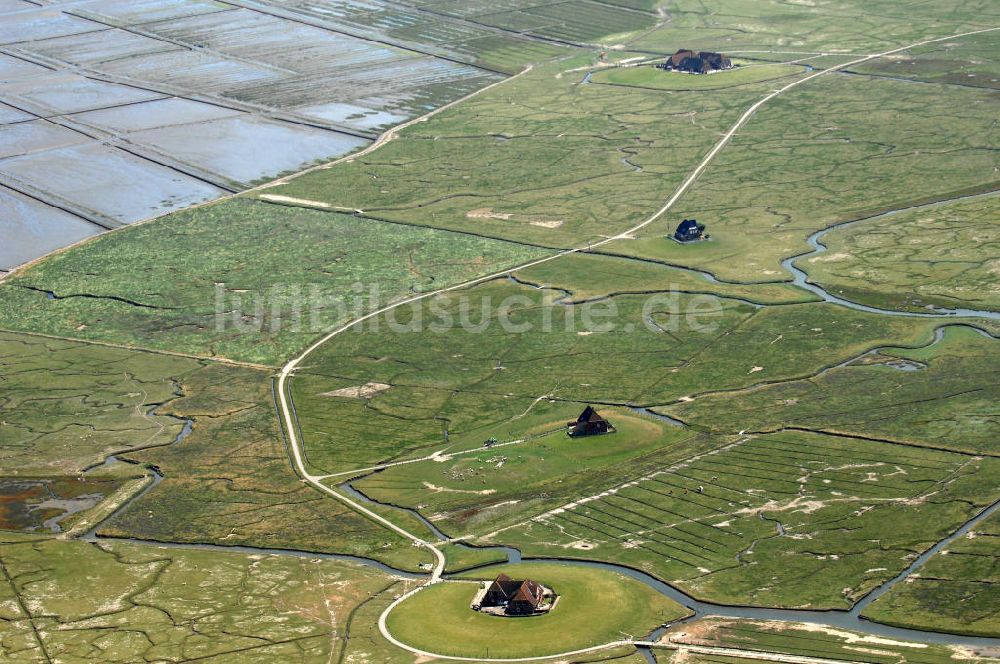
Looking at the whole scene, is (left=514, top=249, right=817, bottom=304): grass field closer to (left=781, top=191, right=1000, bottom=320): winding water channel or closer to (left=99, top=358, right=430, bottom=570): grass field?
(left=781, top=191, right=1000, bottom=320): winding water channel

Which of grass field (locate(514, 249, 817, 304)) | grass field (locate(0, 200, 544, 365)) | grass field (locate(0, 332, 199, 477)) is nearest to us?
grass field (locate(0, 332, 199, 477))

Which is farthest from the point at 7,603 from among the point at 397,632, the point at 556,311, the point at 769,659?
the point at 556,311

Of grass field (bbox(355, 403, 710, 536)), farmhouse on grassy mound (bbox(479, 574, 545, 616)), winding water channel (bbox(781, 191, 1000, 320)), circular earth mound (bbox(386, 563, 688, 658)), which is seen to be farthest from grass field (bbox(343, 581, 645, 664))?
winding water channel (bbox(781, 191, 1000, 320))

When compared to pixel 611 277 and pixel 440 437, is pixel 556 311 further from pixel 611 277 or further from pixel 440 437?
pixel 440 437

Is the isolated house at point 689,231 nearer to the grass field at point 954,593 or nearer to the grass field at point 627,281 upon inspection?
the grass field at point 627,281

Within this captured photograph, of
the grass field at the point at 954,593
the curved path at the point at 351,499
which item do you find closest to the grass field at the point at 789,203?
the curved path at the point at 351,499

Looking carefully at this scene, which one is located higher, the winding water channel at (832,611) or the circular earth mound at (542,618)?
the winding water channel at (832,611)
